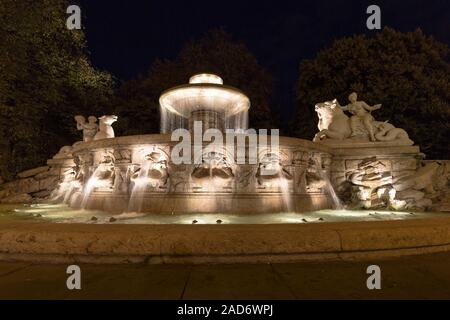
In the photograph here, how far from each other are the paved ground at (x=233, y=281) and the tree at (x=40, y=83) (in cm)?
1262

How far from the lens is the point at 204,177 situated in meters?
6.13

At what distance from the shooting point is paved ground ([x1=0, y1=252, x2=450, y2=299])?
2361 mm

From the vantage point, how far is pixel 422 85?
662 inches

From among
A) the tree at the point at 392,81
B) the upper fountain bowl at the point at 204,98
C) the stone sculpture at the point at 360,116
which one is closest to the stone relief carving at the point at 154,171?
the upper fountain bowl at the point at 204,98

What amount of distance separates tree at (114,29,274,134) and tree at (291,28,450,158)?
3509 mm

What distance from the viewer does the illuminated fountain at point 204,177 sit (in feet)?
20.3

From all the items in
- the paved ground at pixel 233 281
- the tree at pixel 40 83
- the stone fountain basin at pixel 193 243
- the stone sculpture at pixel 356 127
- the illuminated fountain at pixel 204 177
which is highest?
the tree at pixel 40 83

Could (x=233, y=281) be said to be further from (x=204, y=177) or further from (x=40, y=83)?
(x=40, y=83)

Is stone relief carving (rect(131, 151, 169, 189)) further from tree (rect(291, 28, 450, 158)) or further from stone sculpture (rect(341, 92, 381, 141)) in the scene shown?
tree (rect(291, 28, 450, 158))

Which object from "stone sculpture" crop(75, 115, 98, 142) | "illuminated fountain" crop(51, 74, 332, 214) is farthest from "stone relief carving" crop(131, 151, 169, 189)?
"stone sculpture" crop(75, 115, 98, 142)

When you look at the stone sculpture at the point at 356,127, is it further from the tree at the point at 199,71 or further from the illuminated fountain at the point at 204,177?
the tree at the point at 199,71

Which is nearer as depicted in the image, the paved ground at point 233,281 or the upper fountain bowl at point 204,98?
the paved ground at point 233,281

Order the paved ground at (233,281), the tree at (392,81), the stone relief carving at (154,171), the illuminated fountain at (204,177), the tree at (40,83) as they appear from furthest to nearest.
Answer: the tree at (392,81) → the tree at (40,83) → the stone relief carving at (154,171) → the illuminated fountain at (204,177) → the paved ground at (233,281)
